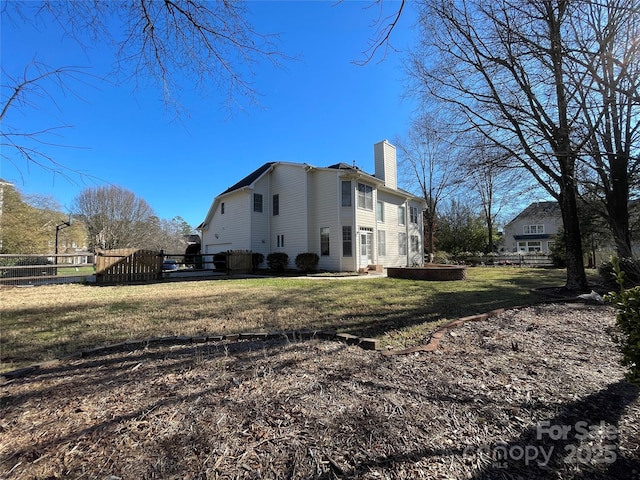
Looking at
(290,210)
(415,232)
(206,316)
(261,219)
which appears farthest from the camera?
(415,232)

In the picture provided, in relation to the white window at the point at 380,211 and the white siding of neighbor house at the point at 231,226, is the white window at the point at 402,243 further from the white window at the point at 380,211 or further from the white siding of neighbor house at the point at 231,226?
the white siding of neighbor house at the point at 231,226

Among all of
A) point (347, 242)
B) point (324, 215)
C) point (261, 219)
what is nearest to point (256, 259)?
point (261, 219)

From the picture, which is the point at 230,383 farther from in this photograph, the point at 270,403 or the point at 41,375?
the point at 41,375

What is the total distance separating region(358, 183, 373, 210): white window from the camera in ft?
58.2

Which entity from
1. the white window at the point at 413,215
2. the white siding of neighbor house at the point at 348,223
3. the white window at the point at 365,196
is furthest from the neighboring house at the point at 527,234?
the white siding of neighbor house at the point at 348,223

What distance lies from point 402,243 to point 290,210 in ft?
28.9

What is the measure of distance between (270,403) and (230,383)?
54 cm

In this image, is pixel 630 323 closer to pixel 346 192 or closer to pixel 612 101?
pixel 612 101

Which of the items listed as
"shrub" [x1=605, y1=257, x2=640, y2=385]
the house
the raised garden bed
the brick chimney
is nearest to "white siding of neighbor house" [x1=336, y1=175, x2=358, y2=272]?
the house

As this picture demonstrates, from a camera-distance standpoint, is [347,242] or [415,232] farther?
[415,232]

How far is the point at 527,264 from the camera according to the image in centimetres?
2792

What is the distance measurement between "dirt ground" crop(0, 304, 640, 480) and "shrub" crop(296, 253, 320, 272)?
1357 centimetres

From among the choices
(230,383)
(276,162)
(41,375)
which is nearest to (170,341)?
(41,375)

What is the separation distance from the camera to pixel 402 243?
2211 centimetres
